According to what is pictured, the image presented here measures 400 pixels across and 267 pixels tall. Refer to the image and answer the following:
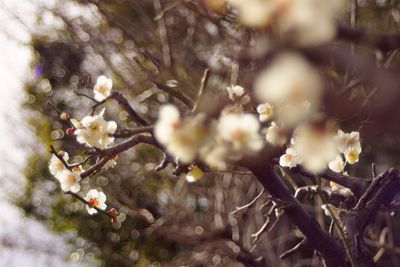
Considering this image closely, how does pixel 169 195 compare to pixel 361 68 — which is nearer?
pixel 361 68

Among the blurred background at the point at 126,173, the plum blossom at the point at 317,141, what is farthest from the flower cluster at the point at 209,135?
the blurred background at the point at 126,173

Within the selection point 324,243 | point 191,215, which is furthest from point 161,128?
point 191,215

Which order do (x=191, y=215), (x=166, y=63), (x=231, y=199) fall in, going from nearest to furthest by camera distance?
(x=166, y=63) → (x=231, y=199) → (x=191, y=215)

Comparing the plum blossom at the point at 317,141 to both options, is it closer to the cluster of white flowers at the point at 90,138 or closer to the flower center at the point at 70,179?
the cluster of white flowers at the point at 90,138

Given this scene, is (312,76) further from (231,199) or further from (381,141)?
(381,141)

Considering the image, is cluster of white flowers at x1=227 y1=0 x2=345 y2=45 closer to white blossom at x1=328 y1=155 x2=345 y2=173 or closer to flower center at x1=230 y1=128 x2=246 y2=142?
flower center at x1=230 y1=128 x2=246 y2=142

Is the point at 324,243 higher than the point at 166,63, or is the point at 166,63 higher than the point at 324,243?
the point at 324,243
